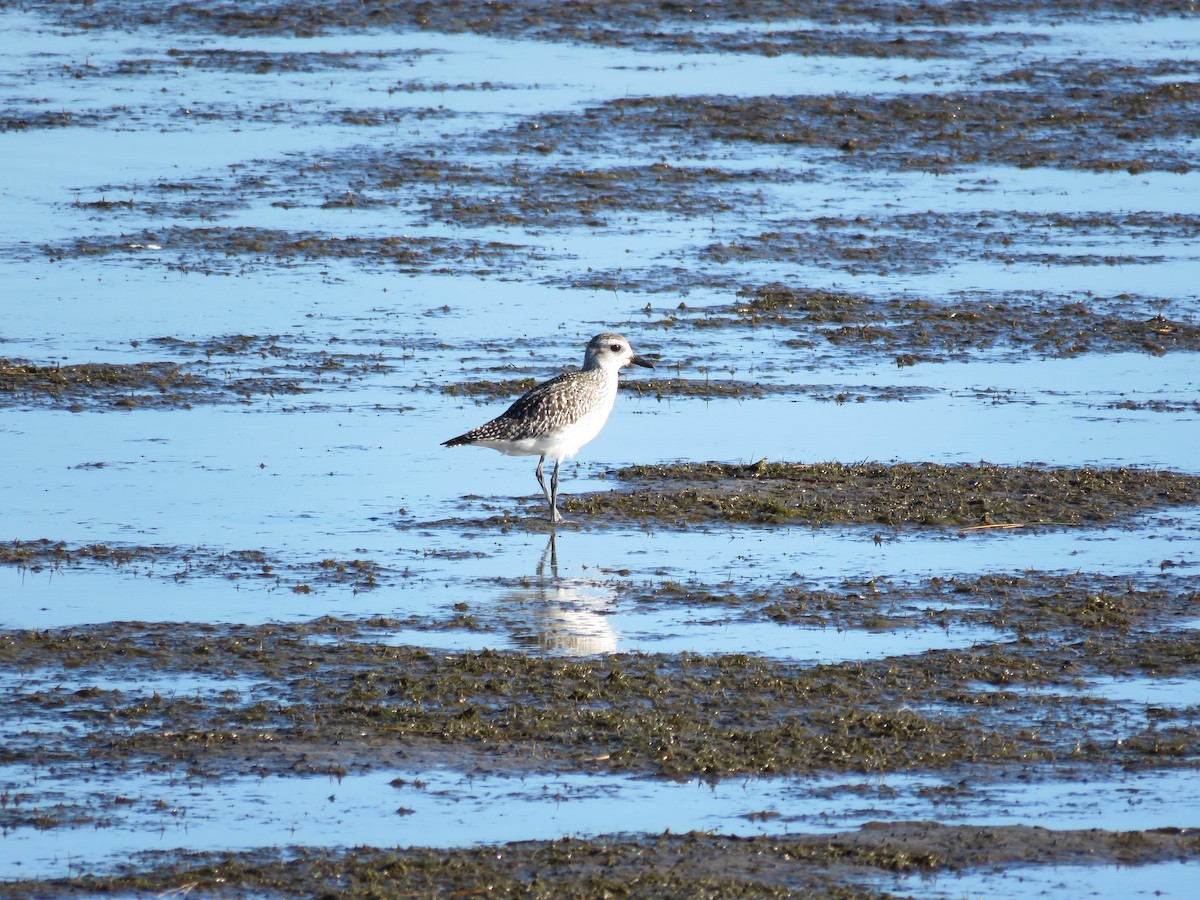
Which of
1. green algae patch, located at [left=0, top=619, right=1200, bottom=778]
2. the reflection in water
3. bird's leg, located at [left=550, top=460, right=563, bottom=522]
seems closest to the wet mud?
bird's leg, located at [left=550, top=460, right=563, bottom=522]

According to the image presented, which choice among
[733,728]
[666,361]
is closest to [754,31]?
[666,361]

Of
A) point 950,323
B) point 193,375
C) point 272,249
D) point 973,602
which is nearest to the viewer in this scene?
point 973,602

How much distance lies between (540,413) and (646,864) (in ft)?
17.1

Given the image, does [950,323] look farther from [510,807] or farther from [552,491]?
[510,807]

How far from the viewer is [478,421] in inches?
512

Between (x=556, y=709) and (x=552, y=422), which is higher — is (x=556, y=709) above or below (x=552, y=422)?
below

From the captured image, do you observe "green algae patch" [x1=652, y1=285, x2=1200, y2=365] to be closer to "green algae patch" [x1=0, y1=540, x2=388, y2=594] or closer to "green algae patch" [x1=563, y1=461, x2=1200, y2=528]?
"green algae patch" [x1=563, y1=461, x2=1200, y2=528]

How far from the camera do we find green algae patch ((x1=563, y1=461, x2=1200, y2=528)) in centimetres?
1134

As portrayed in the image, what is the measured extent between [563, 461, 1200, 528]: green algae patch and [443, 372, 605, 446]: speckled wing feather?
477 mm

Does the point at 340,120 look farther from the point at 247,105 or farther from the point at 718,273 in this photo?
the point at 718,273

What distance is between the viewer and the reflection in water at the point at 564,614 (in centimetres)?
913

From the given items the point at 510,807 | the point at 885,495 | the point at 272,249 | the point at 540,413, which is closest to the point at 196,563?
the point at 540,413

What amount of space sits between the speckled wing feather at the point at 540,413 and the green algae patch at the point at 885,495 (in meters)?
0.48

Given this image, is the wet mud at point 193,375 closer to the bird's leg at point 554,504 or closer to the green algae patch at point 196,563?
the bird's leg at point 554,504
